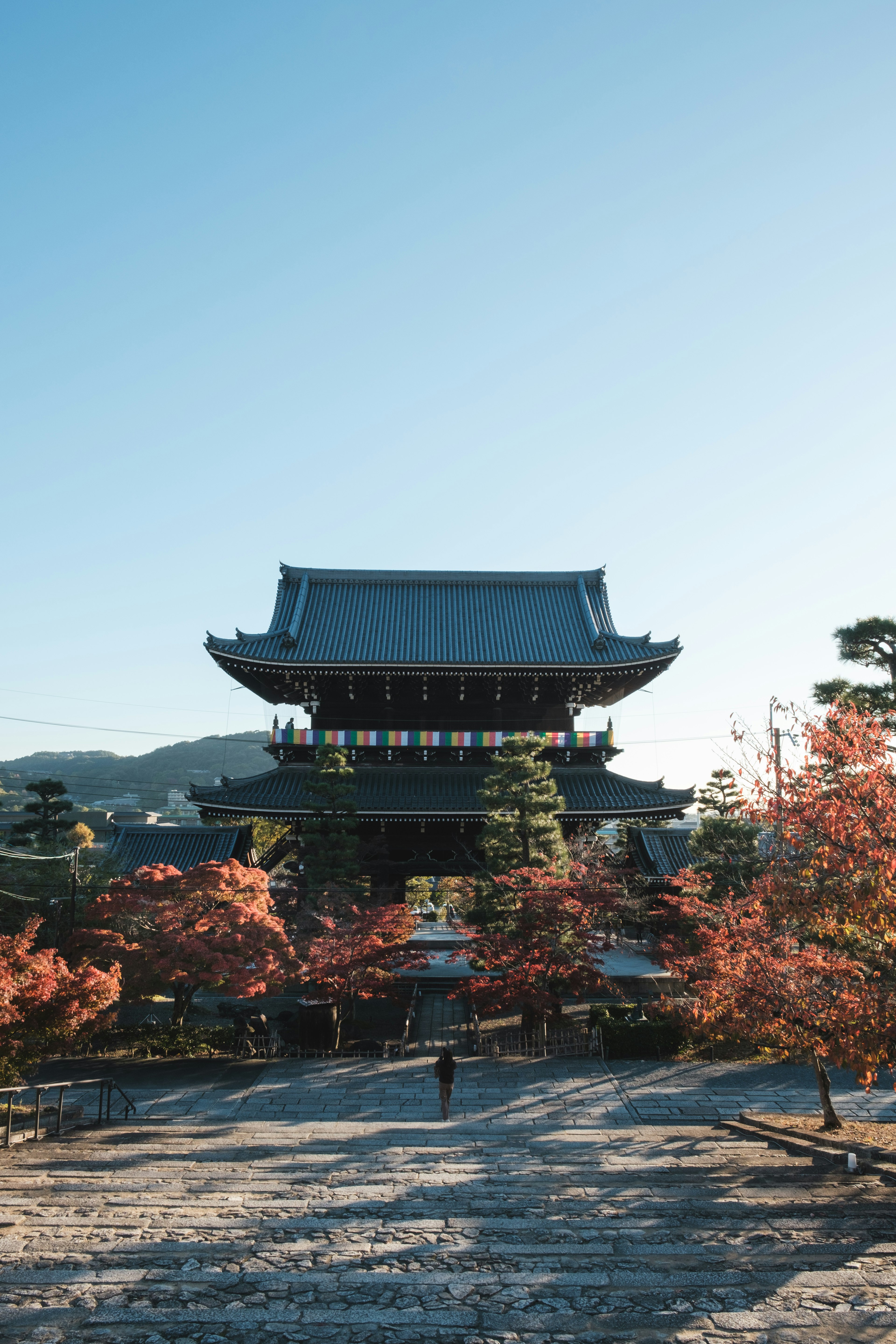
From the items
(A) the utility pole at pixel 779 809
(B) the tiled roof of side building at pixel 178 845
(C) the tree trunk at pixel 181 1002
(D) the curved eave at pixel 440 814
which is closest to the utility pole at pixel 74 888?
(C) the tree trunk at pixel 181 1002

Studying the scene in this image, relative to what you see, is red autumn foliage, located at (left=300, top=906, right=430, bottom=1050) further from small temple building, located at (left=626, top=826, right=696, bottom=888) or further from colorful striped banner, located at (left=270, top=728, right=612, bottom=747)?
small temple building, located at (left=626, top=826, right=696, bottom=888)

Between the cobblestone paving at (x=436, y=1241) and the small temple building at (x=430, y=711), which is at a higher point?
the small temple building at (x=430, y=711)

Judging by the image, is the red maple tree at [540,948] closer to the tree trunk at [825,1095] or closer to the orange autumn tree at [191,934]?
the orange autumn tree at [191,934]

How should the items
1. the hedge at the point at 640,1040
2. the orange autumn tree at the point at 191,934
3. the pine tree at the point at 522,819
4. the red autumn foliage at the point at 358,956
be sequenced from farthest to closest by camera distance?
the pine tree at the point at 522,819 → the hedge at the point at 640,1040 → the red autumn foliage at the point at 358,956 → the orange autumn tree at the point at 191,934

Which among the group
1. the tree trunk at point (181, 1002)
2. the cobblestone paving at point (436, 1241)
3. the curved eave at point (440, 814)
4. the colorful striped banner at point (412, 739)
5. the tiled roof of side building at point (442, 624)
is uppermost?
the tiled roof of side building at point (442, 624)

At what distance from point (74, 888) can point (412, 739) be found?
1257cm

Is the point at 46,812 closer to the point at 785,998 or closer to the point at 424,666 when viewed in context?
the point at 424,666

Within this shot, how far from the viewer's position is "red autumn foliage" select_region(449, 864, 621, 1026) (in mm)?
19422

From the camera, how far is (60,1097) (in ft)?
48.6

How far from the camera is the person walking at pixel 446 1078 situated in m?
15.4

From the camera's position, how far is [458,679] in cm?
3044

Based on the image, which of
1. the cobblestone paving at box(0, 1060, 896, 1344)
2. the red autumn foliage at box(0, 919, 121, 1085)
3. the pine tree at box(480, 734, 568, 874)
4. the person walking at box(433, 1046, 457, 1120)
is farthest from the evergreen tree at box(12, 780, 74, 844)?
the person walking at box(433, 1046, 457, 1120)

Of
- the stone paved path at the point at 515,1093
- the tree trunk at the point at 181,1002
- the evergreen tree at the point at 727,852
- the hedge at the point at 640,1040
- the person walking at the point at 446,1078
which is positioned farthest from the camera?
→ the evergreen tree at the point at 727,852

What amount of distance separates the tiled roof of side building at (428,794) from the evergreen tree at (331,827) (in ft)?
1.77
